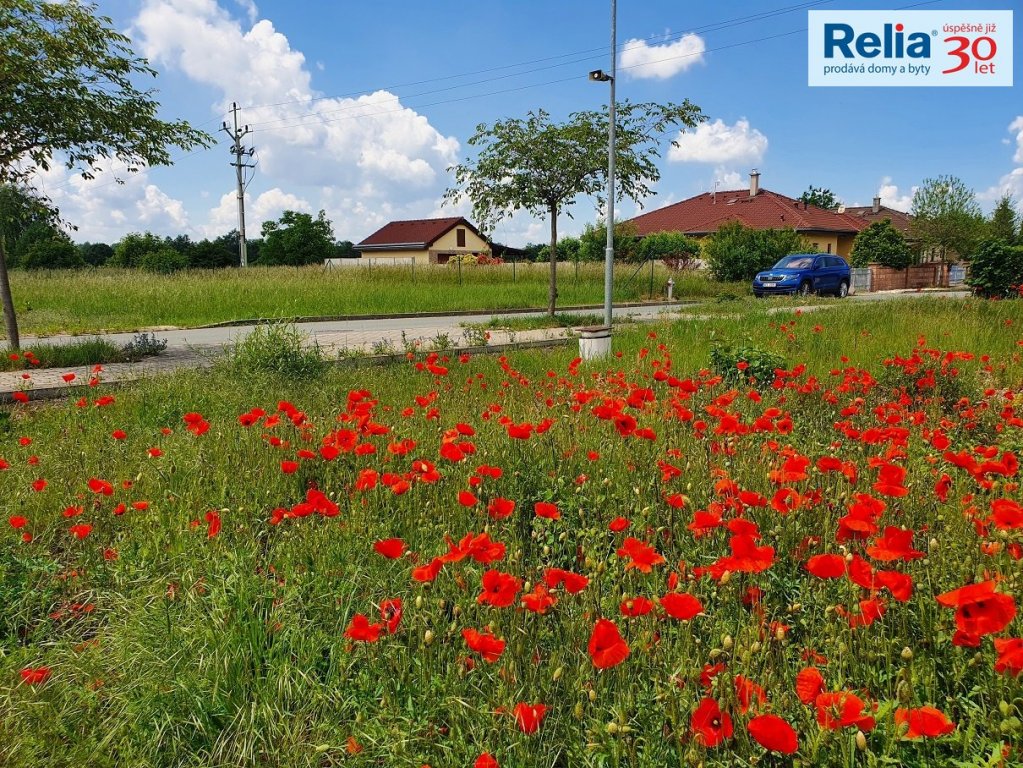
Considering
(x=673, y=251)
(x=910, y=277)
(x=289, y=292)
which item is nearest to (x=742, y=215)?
(x=910, y=277)

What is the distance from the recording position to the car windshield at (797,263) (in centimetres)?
2438

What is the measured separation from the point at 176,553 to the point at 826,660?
2323mm

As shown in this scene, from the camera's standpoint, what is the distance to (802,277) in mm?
24047

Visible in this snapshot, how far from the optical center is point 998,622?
1.40m

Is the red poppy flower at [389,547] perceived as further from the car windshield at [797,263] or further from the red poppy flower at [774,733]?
the car windshield at [797,263]

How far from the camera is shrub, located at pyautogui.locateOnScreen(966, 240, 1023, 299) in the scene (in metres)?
18.6

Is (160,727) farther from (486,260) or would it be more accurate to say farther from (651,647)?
(486,260)

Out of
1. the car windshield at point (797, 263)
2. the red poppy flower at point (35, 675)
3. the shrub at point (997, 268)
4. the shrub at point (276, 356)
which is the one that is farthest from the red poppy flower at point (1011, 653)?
the car windshield at point (797, 263)

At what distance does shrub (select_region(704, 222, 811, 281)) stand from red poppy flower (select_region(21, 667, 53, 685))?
1202 inches

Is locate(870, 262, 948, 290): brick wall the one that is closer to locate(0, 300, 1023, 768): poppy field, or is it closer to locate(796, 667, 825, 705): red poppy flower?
locate(0, 300, 1023, 768): poppy field

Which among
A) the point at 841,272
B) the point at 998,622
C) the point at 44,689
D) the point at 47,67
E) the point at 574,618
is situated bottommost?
the point at 44,689

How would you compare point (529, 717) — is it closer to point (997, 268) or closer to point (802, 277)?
point (997, 268)

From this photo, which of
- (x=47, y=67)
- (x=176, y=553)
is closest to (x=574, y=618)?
(x=176, y=553)

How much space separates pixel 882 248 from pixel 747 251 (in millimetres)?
12975
